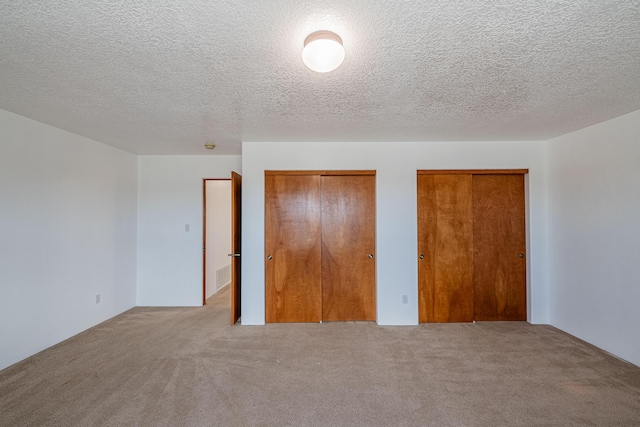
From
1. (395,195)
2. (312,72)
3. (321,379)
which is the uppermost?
(312,72)

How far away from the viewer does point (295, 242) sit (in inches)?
145

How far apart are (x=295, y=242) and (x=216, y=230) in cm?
221

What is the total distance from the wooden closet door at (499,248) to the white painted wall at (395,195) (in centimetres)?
12

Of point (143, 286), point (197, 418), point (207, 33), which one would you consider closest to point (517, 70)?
point (207, 33)

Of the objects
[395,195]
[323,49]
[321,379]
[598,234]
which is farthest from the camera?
[395,195]

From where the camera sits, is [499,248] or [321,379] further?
[499,248]

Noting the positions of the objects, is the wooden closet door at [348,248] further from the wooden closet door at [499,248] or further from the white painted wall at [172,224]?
the white painted wall at [172,224]

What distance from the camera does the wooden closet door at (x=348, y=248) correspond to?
3.69m

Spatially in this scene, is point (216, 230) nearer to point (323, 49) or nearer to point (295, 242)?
point (295, 242)

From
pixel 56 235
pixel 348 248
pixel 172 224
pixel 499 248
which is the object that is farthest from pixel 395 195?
pixel 56 235

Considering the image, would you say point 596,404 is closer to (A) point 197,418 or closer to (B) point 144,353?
(A) point 197,418

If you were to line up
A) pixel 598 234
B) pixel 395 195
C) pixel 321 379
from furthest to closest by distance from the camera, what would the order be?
pixel 395 195 → pixel 598 234 → pixel 321 379

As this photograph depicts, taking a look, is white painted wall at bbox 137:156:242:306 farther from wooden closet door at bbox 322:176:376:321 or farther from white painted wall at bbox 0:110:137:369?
wooden closet door at bbox 322:176:376:321

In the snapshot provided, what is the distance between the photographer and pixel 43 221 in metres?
2.89
